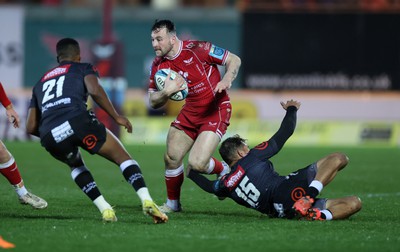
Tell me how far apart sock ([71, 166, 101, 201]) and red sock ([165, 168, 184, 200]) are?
1.53m

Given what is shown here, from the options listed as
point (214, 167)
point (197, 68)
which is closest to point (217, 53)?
point (197, 68)

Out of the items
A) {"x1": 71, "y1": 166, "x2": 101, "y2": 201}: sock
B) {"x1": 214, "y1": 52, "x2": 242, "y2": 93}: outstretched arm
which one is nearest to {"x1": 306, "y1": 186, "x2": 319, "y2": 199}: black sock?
{"x1": 214, "y1": 52, "x2": 242, "y2": 93}: outstretched arm

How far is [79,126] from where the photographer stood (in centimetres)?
844

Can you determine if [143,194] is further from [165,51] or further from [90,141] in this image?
[165,51]

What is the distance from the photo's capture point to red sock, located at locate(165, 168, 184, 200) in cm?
997

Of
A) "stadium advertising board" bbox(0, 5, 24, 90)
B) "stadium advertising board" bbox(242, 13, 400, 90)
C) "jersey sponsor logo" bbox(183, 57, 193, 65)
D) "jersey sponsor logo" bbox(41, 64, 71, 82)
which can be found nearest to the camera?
"jersey sponsor logo" bbox(41, 64, 71, 82)

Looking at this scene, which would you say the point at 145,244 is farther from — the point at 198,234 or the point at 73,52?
the point at 73,52

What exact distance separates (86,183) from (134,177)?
49 cm

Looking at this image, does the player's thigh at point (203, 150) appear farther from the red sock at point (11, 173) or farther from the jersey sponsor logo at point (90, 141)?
the red sock at point (11, 173)

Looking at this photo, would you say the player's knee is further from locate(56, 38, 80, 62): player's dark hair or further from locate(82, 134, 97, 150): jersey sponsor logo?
locate(56, 38, 80, 62): player's dark hair

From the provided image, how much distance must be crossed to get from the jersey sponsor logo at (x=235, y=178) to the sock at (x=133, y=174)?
0.95 metres

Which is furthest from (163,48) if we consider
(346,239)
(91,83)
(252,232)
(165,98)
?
(346,239)

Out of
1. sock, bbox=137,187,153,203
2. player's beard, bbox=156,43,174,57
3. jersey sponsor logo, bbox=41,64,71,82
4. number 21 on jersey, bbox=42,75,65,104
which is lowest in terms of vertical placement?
sock, bbox=137,187,153,203

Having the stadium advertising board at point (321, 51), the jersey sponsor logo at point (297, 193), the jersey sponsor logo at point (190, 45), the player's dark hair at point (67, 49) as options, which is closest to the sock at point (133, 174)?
the player's dark hair at point (67, 49)
